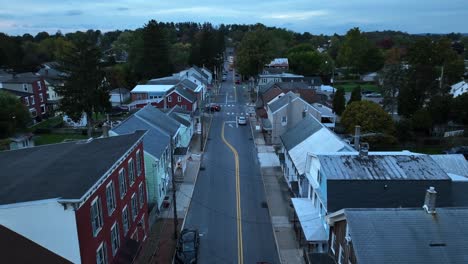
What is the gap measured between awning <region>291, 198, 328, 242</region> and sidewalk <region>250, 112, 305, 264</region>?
7.76ft

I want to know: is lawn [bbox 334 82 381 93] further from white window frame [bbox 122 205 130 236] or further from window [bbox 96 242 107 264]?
window [bbox 96 242 107 264]

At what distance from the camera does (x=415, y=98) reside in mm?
54031

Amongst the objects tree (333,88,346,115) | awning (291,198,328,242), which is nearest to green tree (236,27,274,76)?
tree (333,88,346,115)

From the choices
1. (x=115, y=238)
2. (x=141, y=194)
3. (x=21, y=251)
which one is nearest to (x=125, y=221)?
(x=115, y=238)

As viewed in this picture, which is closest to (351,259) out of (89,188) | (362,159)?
(362,159)

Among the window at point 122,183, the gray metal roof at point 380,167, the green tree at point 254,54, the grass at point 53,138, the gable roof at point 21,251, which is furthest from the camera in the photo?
the green tree at point 254,54

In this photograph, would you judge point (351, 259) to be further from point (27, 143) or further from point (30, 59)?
point (30, 59)

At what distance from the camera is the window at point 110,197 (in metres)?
19.5

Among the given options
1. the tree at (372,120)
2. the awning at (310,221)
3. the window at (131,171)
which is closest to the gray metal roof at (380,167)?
the awning at (310,221)

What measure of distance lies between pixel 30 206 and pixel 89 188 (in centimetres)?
233

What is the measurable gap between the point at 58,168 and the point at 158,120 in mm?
19548

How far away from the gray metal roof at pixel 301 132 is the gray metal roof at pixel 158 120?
1147 cm

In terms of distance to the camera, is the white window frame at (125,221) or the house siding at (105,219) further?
the white window frame at (125,221)

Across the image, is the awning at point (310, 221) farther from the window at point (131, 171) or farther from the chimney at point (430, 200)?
the window at point (131, 171)
